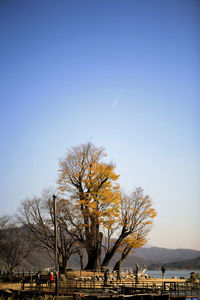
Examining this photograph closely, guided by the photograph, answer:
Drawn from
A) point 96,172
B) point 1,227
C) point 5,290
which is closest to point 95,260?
point 96,172

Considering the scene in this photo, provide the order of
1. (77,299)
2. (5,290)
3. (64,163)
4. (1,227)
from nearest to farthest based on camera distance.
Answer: (77,299)
(5,290)
(64,163)
(1,227)

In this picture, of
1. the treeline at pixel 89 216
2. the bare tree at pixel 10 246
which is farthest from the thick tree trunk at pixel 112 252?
the bare tree at pixel 10 246

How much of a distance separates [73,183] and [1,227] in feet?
106

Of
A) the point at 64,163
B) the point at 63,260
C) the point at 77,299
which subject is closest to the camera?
the point at 77,299

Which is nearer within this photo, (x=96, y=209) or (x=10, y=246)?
(x=96, y=209)

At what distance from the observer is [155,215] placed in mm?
47906

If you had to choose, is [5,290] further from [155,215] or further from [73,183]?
[155,215]

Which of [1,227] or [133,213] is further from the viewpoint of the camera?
[1,227]

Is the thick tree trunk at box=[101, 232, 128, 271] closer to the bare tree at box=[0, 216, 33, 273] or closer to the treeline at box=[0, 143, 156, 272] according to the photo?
the treeline at box=[0, 143, 156, 272]

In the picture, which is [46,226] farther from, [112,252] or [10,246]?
[10,246]

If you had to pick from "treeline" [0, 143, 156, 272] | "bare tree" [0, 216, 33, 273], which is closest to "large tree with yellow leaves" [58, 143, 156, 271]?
"treeline" [0, 143, 156, 272]

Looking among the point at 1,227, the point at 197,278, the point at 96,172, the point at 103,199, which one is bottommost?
the point at 197,278

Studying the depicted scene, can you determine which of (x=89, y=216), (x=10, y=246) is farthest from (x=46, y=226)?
(x=10, y=246)

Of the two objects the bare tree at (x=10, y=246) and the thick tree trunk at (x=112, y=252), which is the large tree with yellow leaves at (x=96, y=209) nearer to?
the thick tree trunk at (x=112, y=252)
